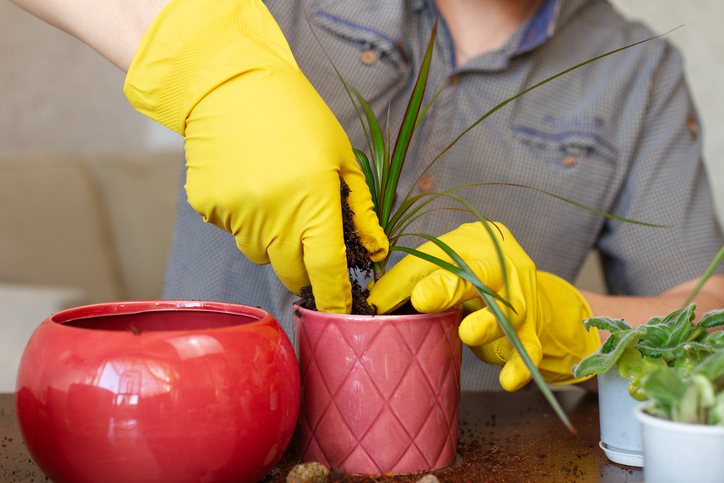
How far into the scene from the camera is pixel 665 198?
0.96 meters

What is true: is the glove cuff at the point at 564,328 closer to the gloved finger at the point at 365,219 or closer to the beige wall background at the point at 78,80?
the gloved finger at the point at 365,219

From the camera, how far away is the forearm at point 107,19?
1.86 feet

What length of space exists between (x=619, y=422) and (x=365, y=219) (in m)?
0.28

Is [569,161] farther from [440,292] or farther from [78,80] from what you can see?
[78,80]

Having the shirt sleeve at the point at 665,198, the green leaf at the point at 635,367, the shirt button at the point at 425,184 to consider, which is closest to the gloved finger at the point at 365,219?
the green leaf at the point at 635,367

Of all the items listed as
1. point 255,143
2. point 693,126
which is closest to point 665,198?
point 693,126

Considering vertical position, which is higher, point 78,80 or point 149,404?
point 78,80

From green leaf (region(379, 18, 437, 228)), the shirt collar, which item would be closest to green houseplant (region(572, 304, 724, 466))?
green leaf (region(379, 18, 437, 228))

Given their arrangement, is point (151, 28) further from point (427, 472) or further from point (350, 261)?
point (427, 472)

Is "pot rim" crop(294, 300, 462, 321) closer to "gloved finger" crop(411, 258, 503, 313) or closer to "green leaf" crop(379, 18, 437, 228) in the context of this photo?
"gloved finger" crop(411, 258, 503, 313)

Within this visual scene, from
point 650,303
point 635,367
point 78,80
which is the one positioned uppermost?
point 78,80

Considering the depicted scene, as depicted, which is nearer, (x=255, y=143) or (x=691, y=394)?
(x=691, y=394)

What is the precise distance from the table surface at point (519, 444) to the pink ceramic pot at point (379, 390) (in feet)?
0.09

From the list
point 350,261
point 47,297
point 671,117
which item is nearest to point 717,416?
point 350,261
